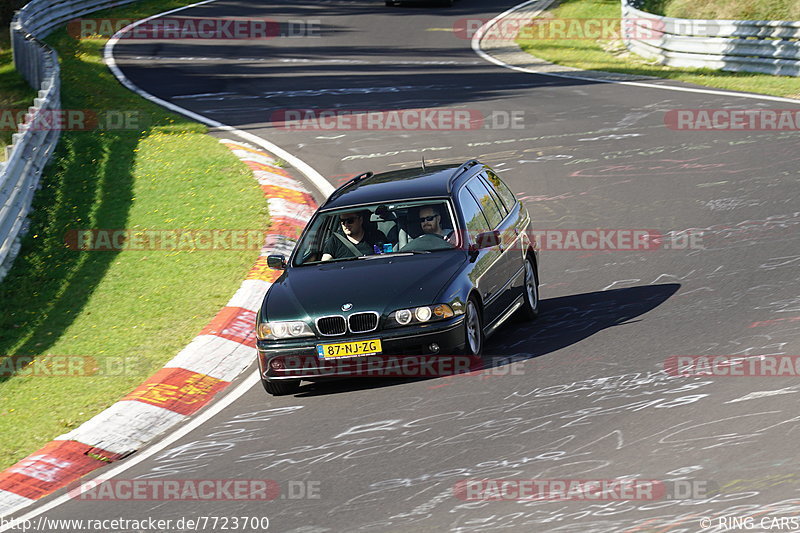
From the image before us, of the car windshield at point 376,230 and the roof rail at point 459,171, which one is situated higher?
the roof rail at point 459,171

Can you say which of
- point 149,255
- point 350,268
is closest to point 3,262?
point 149,255

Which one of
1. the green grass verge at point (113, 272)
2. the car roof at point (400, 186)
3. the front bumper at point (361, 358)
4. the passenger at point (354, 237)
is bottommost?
the green grass verge at point (113, 272)

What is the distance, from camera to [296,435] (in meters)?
8.45

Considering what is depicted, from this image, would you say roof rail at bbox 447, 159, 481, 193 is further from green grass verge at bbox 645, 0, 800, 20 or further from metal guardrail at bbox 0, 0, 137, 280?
green grass verge at bbox 645, 0, 800, 20

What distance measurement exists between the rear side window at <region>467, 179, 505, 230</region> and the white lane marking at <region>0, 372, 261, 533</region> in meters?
2.57

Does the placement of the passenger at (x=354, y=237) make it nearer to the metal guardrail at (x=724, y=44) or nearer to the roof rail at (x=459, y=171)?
the roof rail at (x=459, y=171)

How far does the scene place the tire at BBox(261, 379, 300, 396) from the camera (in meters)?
9.49

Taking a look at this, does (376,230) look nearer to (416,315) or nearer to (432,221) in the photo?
(432,221)

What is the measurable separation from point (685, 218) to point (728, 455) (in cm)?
756

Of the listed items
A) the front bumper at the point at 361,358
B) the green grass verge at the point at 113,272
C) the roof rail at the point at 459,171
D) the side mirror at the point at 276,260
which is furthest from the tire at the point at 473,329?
the green grass verge at the point at 113,272

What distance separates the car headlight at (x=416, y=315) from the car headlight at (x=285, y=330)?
659mm

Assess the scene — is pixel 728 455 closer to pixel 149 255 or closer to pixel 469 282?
pixel 469 282

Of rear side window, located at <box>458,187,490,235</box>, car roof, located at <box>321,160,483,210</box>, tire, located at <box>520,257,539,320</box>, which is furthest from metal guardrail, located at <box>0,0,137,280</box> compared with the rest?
tire, located at <box>520,257,539,320</box>

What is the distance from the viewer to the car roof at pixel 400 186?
10.7 m
